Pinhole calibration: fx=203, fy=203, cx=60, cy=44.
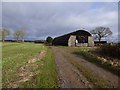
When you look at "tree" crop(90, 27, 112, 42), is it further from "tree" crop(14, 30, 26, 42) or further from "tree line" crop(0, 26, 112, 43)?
"tree" crop(14, 30, 26, 42)

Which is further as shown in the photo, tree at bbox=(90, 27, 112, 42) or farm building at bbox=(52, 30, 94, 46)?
tree at bbox=(90, 27, 112, 42)

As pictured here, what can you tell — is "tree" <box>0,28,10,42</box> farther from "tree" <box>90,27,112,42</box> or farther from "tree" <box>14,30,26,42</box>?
"tree" <box>90,27,112,42</box>

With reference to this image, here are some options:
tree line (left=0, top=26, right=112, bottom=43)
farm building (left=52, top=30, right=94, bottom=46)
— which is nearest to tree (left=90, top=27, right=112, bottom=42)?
tree line (left=0, top=26, right=112, bottom=43)

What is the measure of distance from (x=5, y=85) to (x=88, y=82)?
15.3 ft

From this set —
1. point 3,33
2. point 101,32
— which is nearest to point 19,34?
point 3,33

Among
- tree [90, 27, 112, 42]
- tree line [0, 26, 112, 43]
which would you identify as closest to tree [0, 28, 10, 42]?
tree line [0, 26, 112, 43]

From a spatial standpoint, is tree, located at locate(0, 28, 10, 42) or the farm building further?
tree, located at locate(0, 28, 10, 42)

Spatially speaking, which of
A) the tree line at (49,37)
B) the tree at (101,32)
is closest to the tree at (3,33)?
the tree line at (49,37)

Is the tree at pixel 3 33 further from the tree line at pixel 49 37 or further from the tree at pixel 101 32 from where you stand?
the tree at pixel 101 32

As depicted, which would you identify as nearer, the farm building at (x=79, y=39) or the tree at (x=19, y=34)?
the farm building at (x=79, y=39)

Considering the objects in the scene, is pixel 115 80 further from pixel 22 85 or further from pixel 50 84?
pixel 22 85

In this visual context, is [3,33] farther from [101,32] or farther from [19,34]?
[101,32]

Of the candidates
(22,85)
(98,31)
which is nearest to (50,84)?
(22,85)

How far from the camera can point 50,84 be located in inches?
435
